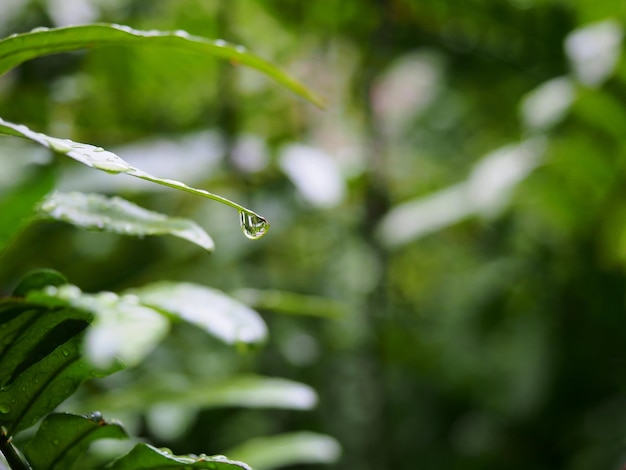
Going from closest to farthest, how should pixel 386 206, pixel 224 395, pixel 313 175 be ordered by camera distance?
pixel 224 395, pixel 313 175, pixel 386 206

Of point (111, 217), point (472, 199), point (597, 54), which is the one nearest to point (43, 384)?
point (111, 217)

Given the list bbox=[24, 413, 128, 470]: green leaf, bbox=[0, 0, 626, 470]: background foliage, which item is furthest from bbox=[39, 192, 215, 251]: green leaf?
bbox=[0, 0, 626, 470]: background foliage

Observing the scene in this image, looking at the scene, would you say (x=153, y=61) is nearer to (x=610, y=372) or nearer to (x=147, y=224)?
(x=147, y=224)

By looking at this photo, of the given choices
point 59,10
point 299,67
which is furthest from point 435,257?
point 59,10

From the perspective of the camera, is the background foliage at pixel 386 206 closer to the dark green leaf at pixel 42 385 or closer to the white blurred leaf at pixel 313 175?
the white blurred leaf at pixel 313 175

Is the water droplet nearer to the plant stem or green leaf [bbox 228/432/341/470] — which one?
the plant stem

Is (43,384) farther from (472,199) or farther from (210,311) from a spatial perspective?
(472,199)
